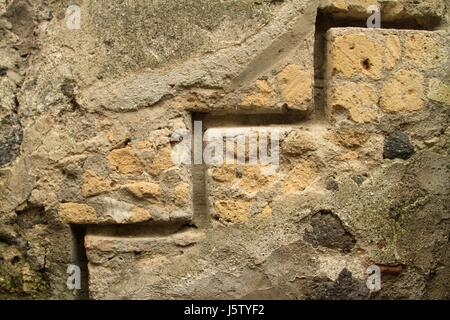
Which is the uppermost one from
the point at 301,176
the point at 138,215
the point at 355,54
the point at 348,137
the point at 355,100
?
the point at 355,54

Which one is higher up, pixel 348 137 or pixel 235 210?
pixel 348 137

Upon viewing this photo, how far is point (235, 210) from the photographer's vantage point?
175cm

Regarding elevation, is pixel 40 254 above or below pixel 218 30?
below

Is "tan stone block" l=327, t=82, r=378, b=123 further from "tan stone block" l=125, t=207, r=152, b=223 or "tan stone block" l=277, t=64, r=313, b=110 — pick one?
"tan stone block" l=125, t=207, r=152, b=223

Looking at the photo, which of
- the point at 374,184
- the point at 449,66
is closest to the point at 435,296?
the point at 374,184

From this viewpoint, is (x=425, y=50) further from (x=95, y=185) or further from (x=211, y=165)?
(x=95, y=185)

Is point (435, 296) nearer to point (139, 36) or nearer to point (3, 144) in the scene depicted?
point (139, 36)

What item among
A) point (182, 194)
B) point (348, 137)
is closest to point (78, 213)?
point (182, 194)

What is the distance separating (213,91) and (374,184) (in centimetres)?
56

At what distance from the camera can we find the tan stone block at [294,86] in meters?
1.76

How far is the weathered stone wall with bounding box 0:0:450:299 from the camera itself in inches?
68.3

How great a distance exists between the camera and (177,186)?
1737mm

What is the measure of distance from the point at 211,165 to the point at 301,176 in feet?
0.89

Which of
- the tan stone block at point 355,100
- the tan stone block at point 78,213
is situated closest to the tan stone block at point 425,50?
the tan stone block at point 355,100
